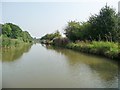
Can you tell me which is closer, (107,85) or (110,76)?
(107,85)

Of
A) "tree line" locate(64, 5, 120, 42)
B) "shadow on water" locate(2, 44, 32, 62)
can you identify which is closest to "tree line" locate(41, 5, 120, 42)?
"tree line" locate(64, 5, 120, 42)

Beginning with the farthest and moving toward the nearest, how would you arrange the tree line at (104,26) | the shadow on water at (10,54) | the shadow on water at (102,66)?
1. the tree line at (104,26)
2. the shadow on water at (10,54)
3. the shadow on water at (102,66)

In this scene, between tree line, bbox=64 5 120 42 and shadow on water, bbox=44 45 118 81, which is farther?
tree line, bbox=64 5 120 42

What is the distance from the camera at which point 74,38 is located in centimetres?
3922

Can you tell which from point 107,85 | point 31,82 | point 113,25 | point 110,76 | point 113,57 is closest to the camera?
point 107,85

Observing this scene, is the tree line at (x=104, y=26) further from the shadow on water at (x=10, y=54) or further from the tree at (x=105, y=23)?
the shadow on water at (x=10, y=54)

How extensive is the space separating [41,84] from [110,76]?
3074mm

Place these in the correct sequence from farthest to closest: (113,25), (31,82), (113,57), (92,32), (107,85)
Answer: (92,32) → (113,25) → (113,57) → (31,82) → (107,85)

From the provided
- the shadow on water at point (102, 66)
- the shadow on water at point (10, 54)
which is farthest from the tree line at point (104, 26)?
the shadow on water at point (102, 66)

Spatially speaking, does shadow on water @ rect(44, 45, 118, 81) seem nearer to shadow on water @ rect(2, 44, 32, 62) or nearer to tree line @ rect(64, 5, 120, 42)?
shadow on water @ rect(2, 44, 32, 62)

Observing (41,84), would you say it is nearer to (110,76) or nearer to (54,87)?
(54,87)

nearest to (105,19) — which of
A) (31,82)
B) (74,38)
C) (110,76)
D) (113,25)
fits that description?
(113,25)

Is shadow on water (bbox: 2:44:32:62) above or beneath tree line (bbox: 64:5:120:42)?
beneath

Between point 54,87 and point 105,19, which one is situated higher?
point 105,19
